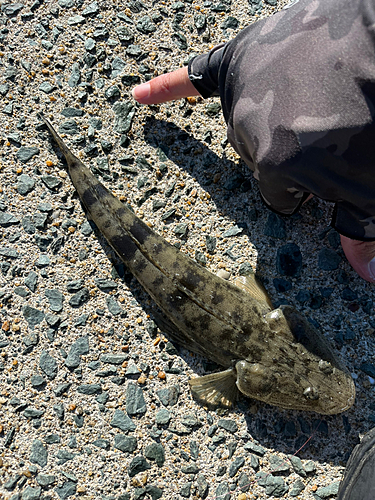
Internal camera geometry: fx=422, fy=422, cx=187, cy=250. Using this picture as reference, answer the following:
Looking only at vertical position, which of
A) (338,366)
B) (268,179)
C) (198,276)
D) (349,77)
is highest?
(349,77)

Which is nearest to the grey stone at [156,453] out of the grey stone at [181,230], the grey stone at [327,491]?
the grey stone at [327,491]

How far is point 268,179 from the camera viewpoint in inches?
106

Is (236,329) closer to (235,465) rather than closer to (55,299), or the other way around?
(235,465)

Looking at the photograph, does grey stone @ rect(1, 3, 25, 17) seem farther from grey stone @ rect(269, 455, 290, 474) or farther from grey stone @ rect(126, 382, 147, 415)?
grey stone @ rect(269, 455, 290, 474)

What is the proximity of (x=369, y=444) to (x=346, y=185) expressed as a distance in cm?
185

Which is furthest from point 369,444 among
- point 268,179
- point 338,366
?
point 268,179

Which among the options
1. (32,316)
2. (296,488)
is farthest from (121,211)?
(296,488)

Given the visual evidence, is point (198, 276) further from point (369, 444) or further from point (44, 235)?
point (369, 444)

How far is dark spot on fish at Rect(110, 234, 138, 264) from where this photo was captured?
328 centimetres

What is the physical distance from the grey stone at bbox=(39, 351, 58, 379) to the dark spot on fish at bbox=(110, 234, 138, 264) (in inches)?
39.7

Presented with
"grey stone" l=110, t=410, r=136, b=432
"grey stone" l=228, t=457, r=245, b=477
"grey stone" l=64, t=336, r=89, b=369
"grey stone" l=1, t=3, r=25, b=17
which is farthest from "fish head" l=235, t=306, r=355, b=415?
"grey stone" l=1, t=3, r=25, b=17

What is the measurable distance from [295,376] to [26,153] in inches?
113

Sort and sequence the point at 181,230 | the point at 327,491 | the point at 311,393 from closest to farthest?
1. the point at 311,393
2. the point at 327,491
3. the point at 181,230

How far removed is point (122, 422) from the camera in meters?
3.26
